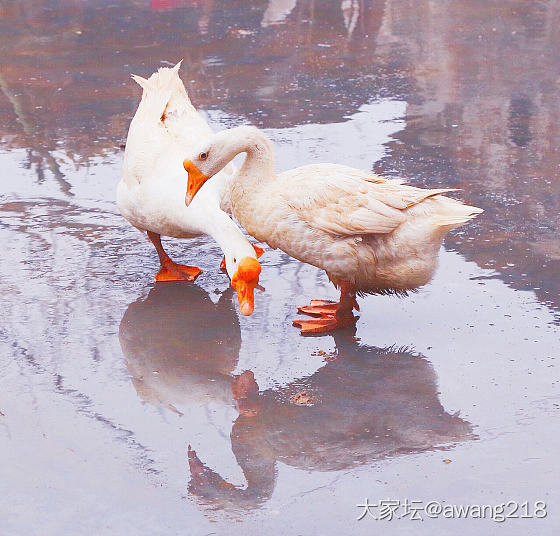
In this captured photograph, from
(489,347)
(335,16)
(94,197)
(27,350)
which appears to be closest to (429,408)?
(489,347)

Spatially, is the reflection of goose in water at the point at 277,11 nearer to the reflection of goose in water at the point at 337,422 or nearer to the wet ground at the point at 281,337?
the wet ground at the point at 281,337

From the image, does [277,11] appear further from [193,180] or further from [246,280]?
[246,280]

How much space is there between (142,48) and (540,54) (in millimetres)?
4204

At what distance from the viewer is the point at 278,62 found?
10.3 m

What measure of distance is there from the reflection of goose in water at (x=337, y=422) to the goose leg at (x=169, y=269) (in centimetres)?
125

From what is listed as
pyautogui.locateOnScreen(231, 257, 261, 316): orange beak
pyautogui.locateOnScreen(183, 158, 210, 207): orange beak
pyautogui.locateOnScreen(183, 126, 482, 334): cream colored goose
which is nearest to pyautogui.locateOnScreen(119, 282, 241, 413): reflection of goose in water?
pyautogui.locateOnScreen(231, 257, 261, 316): orange beak

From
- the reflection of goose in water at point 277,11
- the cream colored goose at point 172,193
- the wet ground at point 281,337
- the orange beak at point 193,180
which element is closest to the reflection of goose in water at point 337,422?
the wet ground at point 281,337

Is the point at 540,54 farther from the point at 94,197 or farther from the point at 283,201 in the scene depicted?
the point at 283,201

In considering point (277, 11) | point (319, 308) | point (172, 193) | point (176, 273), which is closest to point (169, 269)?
point (176, 273)

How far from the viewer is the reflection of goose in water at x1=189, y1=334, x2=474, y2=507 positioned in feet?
13.6

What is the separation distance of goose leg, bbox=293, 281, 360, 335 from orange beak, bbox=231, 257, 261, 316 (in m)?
0.46

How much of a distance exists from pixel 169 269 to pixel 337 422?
6.47 ft

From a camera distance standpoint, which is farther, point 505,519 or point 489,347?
point 489,347

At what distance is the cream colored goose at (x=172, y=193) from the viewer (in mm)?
5238
